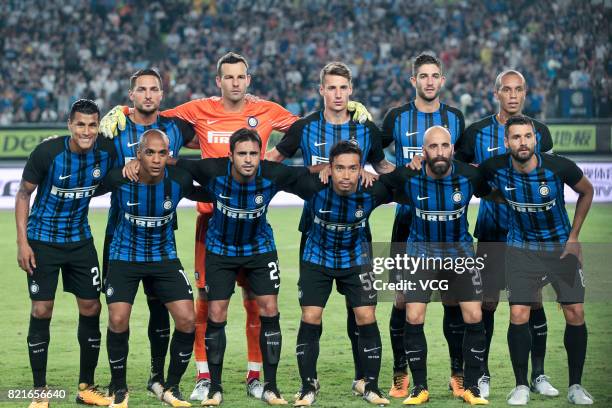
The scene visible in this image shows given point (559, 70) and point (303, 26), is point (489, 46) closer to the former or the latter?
point (559, 70)

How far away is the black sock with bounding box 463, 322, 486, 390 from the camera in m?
7.55

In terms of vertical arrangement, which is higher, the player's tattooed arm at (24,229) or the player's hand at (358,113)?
the player's hand at (358,113)

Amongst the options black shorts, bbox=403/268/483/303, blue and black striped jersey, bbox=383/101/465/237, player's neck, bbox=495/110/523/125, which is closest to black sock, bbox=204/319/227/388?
black shorts, bbox=403/268/483/303

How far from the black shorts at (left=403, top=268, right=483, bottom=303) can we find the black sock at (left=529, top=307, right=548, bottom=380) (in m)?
0.66

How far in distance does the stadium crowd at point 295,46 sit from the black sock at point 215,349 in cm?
1753

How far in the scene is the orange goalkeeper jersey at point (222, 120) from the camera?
8.34 meters

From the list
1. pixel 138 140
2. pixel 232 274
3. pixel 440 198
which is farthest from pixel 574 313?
pixel 138 140

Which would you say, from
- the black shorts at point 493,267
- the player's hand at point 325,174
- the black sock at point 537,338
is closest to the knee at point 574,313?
the black sock at point 537,338

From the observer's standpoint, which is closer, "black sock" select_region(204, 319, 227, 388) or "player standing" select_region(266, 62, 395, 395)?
"black sock" select_region(204, 319, 227, 388)

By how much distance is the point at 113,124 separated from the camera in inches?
317

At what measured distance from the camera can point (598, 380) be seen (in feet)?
27.1

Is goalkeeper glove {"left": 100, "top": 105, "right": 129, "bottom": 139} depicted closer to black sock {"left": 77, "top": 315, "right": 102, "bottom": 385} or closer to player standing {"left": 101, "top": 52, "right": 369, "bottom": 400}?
player standing {"left": 101, "top": 52, "right": 369, "bottom": 400}

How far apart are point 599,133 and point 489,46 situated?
6.98 meters

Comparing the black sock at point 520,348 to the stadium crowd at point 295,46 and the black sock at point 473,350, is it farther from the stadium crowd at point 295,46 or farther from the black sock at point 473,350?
the stadium crowd at point 295,46
